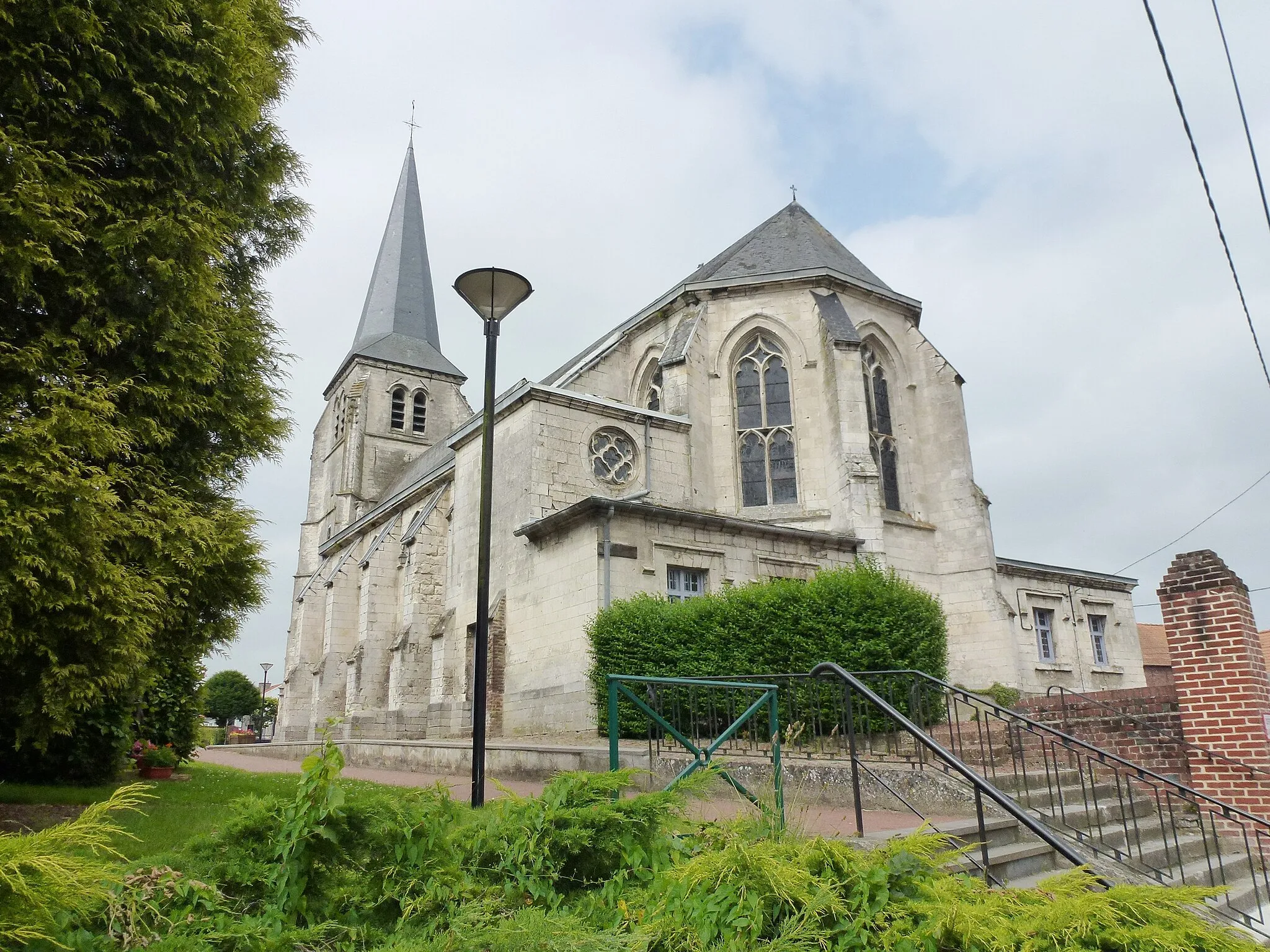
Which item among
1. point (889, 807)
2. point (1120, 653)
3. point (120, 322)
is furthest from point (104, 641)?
point (1120, 653)

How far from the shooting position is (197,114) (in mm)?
8477

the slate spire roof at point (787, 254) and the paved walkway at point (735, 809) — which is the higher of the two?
the slate spire roof at point (787, 254)

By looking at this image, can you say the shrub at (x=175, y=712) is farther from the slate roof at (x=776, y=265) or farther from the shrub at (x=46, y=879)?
the slate roof at (x=776, y=265)

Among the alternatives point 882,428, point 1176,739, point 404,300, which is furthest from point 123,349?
point 404,300

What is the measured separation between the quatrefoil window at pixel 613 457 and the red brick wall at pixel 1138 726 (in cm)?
1071

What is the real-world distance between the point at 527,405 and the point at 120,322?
11.4 meters

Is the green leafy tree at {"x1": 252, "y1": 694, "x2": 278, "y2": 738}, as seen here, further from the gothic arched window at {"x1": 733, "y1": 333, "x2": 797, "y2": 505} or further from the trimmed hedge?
the trimmed hedge

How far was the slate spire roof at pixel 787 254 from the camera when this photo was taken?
2311 cm

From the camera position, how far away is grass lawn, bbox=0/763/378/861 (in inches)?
232

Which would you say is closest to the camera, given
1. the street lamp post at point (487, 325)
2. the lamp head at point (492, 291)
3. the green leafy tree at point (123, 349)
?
the green leafy tree at point (123, 349)

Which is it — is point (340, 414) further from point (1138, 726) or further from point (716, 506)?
point (1138, 726)

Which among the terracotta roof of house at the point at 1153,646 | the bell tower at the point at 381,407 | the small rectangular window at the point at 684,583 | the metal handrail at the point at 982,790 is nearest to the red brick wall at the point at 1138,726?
the metal handrail at the point at 982,790

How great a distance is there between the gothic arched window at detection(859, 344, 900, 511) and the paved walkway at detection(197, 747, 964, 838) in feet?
43.2

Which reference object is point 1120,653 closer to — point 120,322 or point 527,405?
point 527,405
